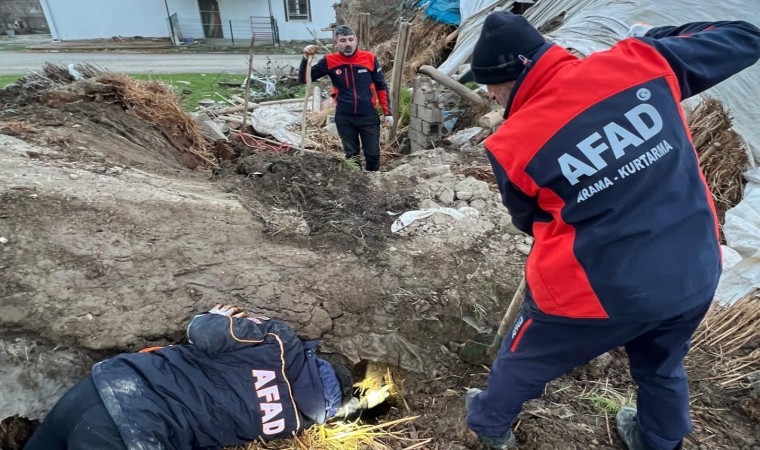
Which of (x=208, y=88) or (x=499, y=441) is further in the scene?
(x=208, y=88)

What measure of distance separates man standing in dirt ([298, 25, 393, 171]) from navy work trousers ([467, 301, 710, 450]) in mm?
4228

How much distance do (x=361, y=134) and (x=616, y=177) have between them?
4582mm

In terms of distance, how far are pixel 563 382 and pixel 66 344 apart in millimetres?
2677

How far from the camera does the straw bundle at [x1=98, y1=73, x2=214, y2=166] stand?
5.19m

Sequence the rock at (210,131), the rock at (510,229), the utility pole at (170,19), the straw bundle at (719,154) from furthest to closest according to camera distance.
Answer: the utility pole at (170,19)
the rock at (210,131)
the straw bundle at (719,154)
the rock at (510,229)

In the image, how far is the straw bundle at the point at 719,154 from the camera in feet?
15.2

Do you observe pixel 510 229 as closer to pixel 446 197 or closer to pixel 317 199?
pixel 446 197

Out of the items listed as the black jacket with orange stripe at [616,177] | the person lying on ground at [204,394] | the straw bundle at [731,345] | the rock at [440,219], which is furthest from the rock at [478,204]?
the black jacket with orange stripe at [616,177]

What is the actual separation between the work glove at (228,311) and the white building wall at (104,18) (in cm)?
2458

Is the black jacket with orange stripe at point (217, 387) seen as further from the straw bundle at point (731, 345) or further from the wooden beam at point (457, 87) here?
the wooden beam at point (457, 87)

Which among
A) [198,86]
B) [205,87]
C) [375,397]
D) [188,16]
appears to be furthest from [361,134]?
[188,16]

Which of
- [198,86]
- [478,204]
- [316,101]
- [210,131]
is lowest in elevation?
[198,86]

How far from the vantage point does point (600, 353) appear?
1.70 meters

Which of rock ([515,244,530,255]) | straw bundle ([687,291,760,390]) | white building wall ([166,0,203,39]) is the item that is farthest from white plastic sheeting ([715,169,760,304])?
white building wall ([166,0,203,39])
